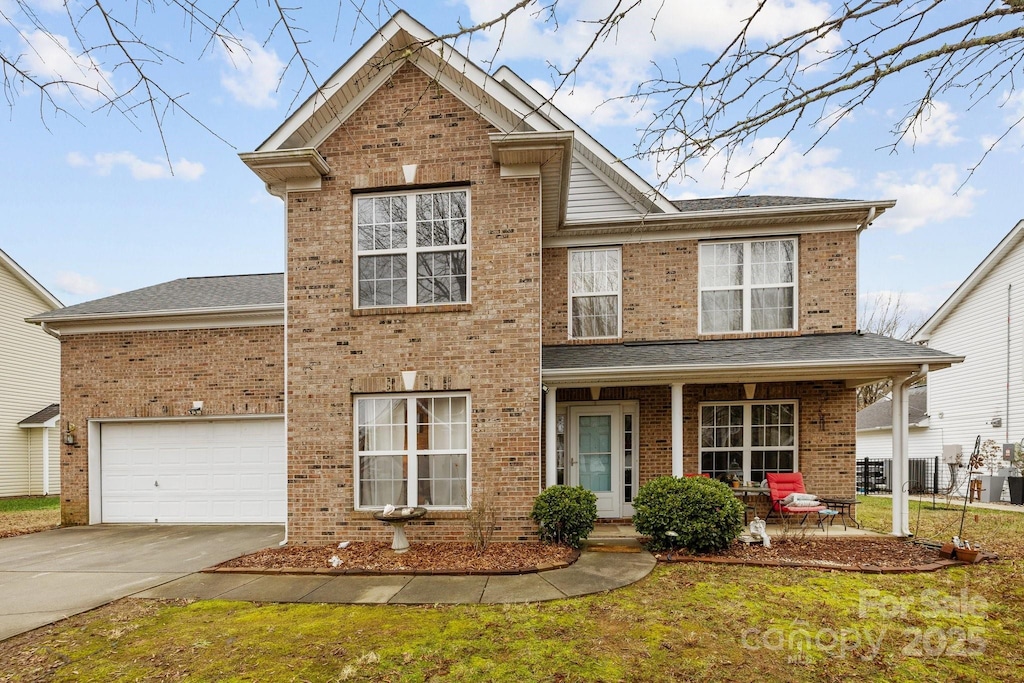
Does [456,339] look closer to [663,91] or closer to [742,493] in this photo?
[663,91]

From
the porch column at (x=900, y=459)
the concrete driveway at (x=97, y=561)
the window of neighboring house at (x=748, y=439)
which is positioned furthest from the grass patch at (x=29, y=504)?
Answer: the porch column at (x=900, y=459)

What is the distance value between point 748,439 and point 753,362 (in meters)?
2.22

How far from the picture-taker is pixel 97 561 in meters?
7.54

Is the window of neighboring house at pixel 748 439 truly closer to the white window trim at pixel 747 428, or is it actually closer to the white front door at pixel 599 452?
the white window trim at pixel 747 428

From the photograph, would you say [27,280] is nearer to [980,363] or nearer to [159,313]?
[159,313]

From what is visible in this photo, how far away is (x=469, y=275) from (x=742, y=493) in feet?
19.6

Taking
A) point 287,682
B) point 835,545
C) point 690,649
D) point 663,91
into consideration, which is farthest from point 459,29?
point 835,545

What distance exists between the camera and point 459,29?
286cm

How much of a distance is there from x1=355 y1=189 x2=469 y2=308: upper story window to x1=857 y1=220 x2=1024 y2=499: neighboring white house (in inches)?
637

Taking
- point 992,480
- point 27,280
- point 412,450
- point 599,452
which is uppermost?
point 27,280

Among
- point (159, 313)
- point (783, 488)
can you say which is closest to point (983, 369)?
point (783, 488)

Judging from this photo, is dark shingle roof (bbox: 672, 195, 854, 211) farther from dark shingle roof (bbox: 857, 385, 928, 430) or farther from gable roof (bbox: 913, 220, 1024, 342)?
dark shingle roof (bbox: 857, 385, 928, 430)

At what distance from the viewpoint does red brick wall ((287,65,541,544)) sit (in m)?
7.54

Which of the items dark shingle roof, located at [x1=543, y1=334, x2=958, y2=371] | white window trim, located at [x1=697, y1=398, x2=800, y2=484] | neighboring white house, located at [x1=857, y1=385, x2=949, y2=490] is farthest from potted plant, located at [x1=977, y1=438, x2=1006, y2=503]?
dark shingle roof, located at [x1=543, y1=334, x2=958, y2=371]
